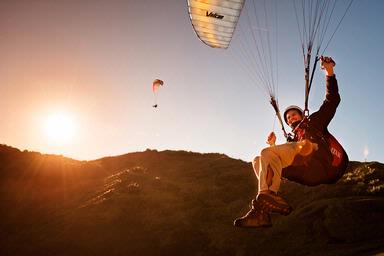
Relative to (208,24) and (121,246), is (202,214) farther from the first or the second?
(208,24)

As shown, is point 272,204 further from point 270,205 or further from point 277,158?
point 277,158

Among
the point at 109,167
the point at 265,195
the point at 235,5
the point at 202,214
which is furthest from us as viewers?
the point at 109,167

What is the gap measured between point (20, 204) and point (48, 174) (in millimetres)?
5356

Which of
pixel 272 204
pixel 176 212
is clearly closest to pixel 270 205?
pixel 272 204

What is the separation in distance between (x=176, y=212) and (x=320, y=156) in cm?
2113

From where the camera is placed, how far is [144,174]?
36.6m

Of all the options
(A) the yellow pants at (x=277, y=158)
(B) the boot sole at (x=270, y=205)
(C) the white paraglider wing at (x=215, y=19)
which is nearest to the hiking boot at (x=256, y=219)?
(B) the boot sole at (x=270, y=205)

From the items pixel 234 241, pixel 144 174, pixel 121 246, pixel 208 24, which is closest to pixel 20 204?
pixel 144 174

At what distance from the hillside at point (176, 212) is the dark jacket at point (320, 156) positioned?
9.14 meters

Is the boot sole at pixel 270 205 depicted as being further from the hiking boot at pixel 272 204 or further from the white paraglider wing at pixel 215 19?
the white paraglider wing at pixel 215 19

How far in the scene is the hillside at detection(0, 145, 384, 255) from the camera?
21.4 m

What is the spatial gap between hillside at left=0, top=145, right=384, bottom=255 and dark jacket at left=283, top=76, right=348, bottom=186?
914 centimetres

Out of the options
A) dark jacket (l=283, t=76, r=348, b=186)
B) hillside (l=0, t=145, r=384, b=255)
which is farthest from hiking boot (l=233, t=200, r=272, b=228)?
hillside (l=0, t=145, r=384, b=255)

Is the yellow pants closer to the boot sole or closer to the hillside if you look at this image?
the boot sole
